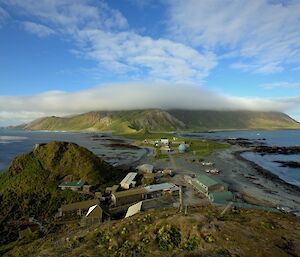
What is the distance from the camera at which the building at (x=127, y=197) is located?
1818 inches

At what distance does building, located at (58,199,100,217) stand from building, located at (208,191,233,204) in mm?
19466

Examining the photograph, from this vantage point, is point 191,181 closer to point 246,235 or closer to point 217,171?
point 217,171

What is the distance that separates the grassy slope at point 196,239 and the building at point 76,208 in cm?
2114

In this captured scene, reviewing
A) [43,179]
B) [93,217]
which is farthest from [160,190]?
[43,179]

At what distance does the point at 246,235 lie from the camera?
17.7m

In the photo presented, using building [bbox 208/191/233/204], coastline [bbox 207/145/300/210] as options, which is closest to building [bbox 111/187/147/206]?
building [bbox 208/191/233/204]

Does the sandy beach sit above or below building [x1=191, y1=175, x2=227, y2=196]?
below

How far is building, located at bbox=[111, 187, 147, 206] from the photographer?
46.2 metres

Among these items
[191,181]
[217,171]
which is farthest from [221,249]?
[217,171]

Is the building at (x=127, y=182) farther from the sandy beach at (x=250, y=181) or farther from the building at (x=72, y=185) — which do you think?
the sandy beach at (x=250, y=181)

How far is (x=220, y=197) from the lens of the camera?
48500 mm

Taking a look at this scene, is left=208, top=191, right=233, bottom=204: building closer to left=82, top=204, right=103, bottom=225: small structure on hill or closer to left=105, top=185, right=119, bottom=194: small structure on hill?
left=105, top=185, right=119, bottom=194: small structure on hill

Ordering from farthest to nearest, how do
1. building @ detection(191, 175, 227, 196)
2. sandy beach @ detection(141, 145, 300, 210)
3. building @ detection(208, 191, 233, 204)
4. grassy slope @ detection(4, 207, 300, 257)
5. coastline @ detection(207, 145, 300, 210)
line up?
building @ detection(191, 175, 227, 196) → sandy beach @ detection(141, 145, 300, 210) → coastline @ detection(207, 145, 300, 210) → building @ detection(208, 191, 233, 204) → grassy slope @ detection(4, 207, 300, 257)

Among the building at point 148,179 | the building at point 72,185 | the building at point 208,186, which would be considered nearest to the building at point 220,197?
the building at point 208,186
